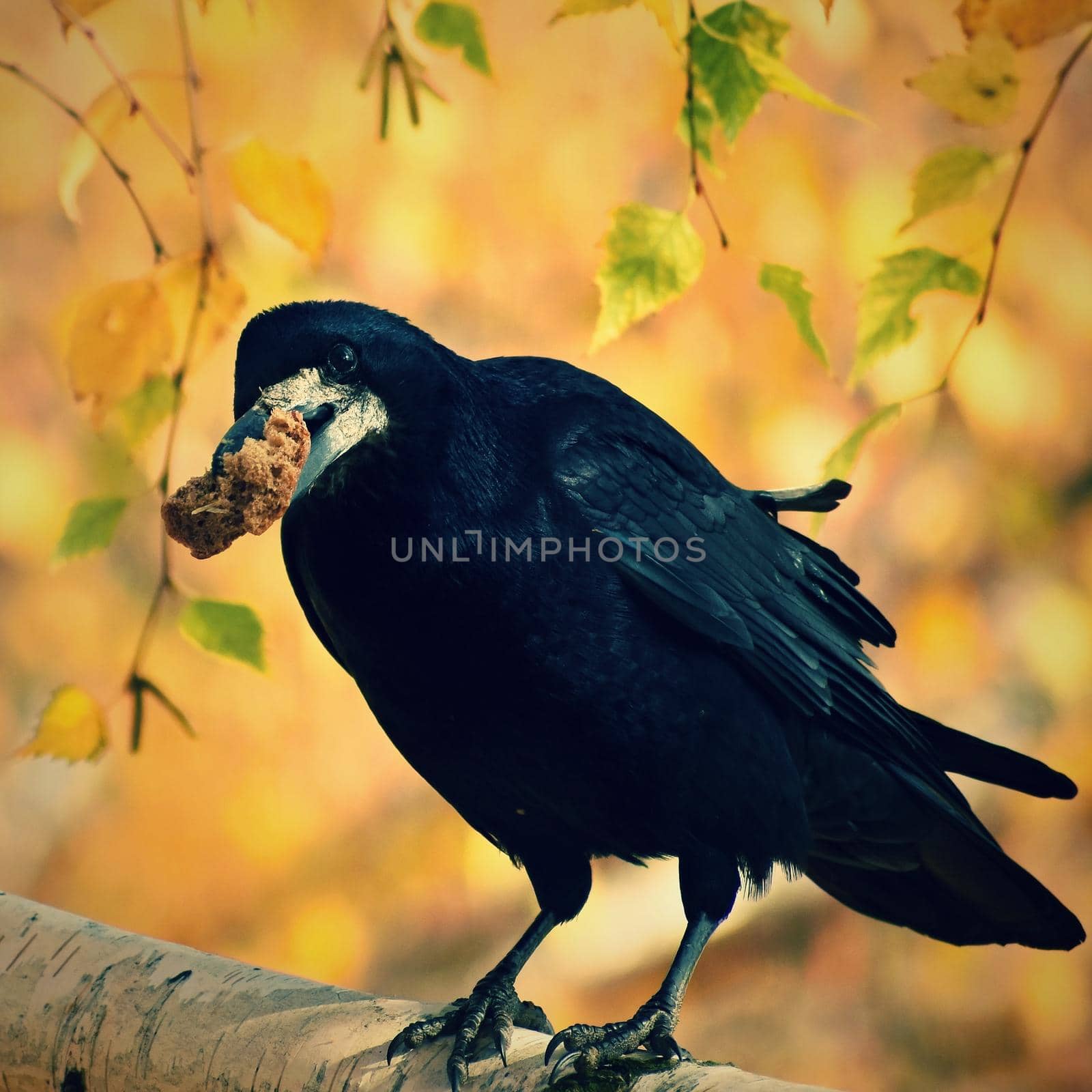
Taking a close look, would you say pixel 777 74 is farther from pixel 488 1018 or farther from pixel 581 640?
pixel 488 1018

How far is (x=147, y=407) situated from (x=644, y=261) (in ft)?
1.90

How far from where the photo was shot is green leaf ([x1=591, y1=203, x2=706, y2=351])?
1.22 meters

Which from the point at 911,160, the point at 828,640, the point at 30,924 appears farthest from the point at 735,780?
the point at 911,160

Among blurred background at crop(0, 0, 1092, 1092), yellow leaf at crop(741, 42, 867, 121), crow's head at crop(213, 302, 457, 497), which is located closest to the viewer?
yellow leaf at crop(741, 42, 867, 121)

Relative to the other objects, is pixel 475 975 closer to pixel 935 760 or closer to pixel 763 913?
pixel 763 913

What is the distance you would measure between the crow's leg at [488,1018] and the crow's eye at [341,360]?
1.95 ft

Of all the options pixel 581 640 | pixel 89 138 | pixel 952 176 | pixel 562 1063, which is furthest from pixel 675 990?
pixel 89 138

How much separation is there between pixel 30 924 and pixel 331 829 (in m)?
0.99

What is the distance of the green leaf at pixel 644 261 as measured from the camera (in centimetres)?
122

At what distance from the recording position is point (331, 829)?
2.21m

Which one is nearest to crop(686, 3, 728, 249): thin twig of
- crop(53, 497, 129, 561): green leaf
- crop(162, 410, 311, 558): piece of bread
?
crop(162, 410, 311, 558): piece of bread

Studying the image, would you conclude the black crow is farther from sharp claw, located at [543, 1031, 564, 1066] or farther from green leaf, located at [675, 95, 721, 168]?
green leaf, located at [675, 95, 721, 168]

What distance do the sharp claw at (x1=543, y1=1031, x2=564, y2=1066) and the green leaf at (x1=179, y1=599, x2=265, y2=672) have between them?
1.66 feet

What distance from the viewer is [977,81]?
3.67 feet
